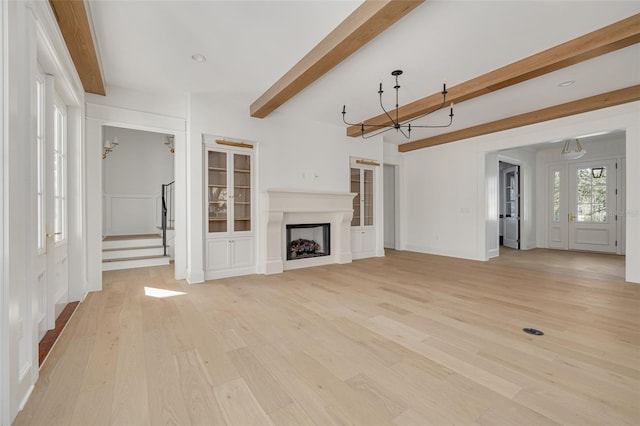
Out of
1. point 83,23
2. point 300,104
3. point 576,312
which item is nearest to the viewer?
point 83,23

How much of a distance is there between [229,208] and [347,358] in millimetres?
3400

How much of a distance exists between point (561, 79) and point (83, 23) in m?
5.44

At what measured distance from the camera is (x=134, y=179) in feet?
23.5

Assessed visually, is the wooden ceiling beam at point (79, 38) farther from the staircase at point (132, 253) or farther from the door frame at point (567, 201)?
the door frame at point (567, 201)

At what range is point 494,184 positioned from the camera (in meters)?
6.61

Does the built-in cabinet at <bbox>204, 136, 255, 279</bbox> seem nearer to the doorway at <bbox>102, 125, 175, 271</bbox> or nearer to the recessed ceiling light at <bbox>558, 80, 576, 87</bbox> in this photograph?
the doorway at <bbox>102, 125, 175, 271</bbox>

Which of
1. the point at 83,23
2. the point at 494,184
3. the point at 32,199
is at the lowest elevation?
the point at 32,199

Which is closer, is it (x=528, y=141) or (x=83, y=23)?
(x=83, y=23)

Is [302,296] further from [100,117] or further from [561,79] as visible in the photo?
[561,79]

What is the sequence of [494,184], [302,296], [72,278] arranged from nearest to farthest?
[72,278]
[302,296]
[494,184]

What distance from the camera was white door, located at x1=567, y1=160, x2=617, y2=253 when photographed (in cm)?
707

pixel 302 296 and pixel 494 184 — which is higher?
pixel 494 184

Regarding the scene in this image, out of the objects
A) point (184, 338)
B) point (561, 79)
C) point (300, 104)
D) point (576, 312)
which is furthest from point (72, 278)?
point (561, 79)

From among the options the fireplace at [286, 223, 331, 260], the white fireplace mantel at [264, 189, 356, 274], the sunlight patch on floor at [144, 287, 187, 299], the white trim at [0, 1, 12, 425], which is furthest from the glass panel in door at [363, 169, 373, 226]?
the white trim at [0, 1, 12, 425]
